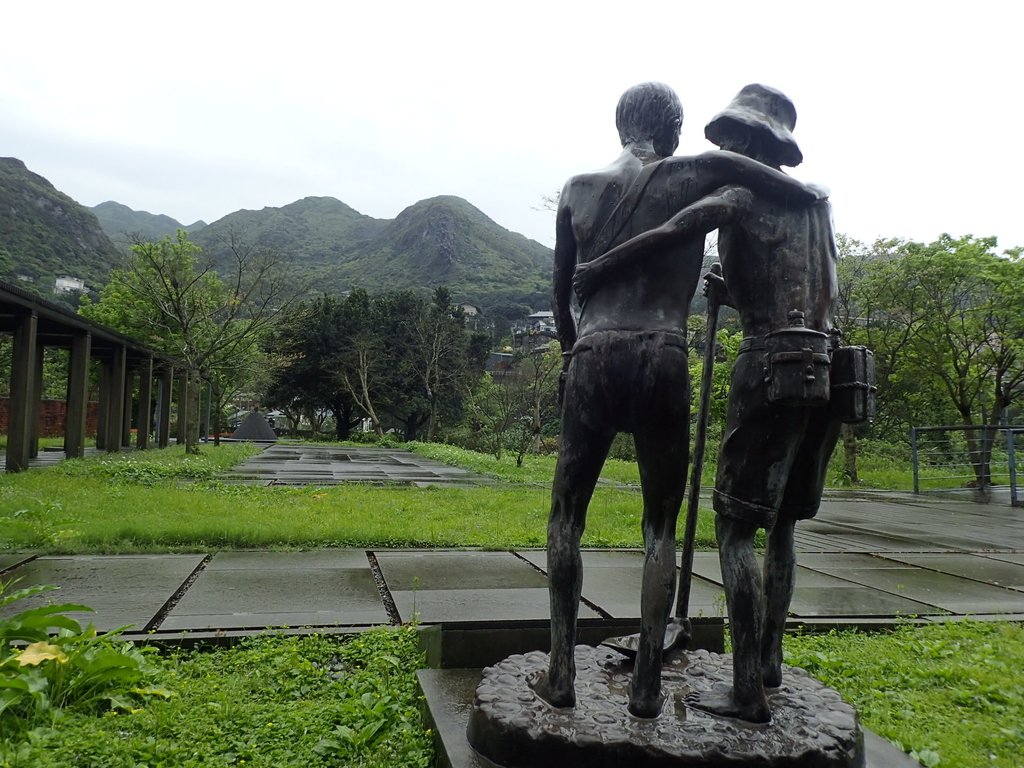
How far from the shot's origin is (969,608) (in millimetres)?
5000

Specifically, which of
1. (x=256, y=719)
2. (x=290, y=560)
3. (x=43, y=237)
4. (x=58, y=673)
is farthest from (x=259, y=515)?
(x=43, y=237)

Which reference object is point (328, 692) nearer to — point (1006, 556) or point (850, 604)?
point (850, 604)

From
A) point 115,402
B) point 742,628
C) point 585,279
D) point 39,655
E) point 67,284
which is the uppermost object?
point 67,284

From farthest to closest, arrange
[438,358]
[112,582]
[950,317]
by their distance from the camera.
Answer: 1. [438,358]
2. [950,317]
3. [112,582]

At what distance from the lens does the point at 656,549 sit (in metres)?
2.39

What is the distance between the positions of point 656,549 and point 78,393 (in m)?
16.1

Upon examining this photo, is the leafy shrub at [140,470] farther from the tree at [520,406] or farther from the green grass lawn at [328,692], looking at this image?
the tree at [520,406]

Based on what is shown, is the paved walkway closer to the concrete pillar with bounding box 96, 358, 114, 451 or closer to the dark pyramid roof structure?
the concrete pillar with bounding box 96, 358, 114, 451

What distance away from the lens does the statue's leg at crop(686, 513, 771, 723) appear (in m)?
2.27

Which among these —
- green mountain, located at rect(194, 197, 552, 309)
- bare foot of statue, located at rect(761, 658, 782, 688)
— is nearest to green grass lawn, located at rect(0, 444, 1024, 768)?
bare foot of statue, located at rect(761, 658, 782, 688)

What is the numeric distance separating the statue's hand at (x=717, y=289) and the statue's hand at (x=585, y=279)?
20.4 inches

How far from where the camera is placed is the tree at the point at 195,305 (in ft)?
59.5

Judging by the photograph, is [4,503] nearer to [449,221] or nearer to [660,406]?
[660,406]

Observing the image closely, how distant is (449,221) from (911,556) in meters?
107
